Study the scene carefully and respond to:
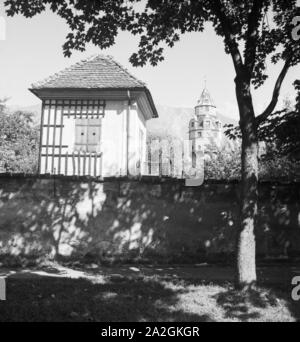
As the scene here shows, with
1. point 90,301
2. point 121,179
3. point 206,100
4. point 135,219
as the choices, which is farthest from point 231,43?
point 206,100

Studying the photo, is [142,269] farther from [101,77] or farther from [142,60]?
[101,77]

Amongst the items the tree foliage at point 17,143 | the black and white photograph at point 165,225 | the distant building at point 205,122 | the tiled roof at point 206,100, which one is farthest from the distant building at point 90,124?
the tiled roof at point 206,100

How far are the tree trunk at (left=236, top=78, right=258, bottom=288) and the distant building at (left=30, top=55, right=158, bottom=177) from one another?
8.14 meters

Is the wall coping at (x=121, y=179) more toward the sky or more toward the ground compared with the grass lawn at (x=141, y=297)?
more toward the sky

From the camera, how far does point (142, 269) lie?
7707 mm

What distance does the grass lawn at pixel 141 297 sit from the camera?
4625 mm

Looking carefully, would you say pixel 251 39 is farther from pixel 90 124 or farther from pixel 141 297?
pixel 90 124

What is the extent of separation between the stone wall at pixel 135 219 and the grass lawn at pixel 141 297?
1019mm

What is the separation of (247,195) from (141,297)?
7.52 feet

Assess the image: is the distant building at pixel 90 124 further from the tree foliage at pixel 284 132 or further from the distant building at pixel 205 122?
the distant building at pixel 205 122

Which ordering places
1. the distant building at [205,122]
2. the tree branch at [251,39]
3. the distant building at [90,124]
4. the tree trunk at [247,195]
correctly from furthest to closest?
the distant building at [205,122], the distant building at [90,124], the tree branch at [251,39], the tree trunk at [247,195]

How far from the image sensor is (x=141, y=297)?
17.6 ft

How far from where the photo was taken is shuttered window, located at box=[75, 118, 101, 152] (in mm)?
14203
